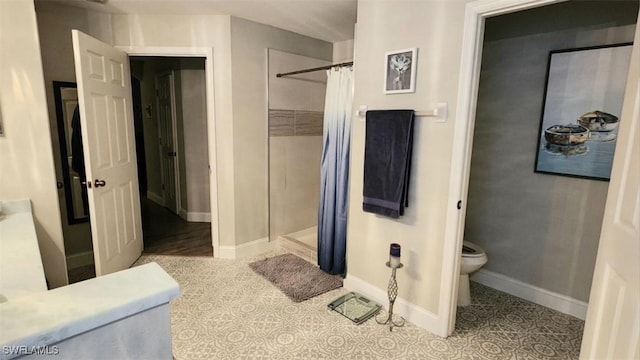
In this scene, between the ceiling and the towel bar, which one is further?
the ceiling

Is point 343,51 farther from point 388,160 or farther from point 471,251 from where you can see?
point 471,251

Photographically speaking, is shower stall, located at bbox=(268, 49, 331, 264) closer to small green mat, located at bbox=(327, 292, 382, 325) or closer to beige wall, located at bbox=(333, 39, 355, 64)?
beige wall, located at bbox=(333, 39, 355, 64)

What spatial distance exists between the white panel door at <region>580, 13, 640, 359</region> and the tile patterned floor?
2.87ft

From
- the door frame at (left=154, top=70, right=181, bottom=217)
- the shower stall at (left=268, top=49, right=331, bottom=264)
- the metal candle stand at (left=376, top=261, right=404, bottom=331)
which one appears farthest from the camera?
the door frame at (left=154, top=70, right=181, bottom=217)

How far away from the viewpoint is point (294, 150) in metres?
3.61

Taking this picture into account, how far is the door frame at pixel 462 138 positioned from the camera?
1.79m

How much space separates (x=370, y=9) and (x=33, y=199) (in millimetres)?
2572

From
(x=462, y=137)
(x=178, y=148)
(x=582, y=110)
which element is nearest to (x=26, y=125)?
(x=178, y=148)

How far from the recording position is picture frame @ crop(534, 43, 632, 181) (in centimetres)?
211

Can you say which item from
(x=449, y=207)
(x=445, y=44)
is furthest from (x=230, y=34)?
(x=449, y=207)

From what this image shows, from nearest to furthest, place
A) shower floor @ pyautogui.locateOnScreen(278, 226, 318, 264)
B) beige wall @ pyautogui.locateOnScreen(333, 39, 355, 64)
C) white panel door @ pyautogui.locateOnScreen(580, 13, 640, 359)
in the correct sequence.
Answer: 1. white panel door @ pyautogui.locateOnScreen(580, 13, 640, 359)
2. shower floor @ pyautogui.locateOnScreen(278, 226, 318, 264)
3. beige wall @ pyautogui.locateOnScreen(333, 39, 355, 64)

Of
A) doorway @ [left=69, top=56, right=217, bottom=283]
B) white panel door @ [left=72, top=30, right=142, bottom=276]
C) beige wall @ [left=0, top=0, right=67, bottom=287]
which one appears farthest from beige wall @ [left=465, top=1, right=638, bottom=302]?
beige wall @ [left=0, top=0, right=67, bottom=287]

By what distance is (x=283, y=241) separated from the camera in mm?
3564

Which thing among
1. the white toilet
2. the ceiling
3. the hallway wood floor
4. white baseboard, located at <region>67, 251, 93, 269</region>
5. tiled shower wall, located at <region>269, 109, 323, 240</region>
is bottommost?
the hallway wood floor
